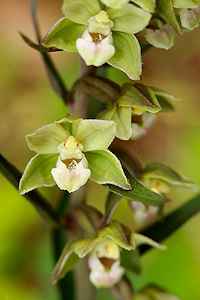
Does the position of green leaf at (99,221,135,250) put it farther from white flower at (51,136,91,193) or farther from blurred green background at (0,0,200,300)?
blurred green background at (0,0,200,300)

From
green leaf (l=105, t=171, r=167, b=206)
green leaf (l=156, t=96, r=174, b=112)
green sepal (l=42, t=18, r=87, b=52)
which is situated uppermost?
green sepal (l=42, t=18, r=87, b=52)

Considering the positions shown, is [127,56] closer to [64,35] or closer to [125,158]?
[64,35]

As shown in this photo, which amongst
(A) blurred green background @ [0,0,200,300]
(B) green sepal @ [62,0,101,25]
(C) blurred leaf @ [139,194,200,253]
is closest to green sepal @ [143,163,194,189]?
(C) blurred leaf @ [139,194,200,253]

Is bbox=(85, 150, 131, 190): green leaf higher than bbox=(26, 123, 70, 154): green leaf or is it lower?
lower

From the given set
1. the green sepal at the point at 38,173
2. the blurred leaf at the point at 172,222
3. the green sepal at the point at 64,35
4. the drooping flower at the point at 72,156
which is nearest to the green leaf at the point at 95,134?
the drooping flower at the point at 72,156

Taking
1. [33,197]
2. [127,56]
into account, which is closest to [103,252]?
[33,197]

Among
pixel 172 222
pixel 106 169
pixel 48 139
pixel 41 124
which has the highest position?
pixel 48 139
